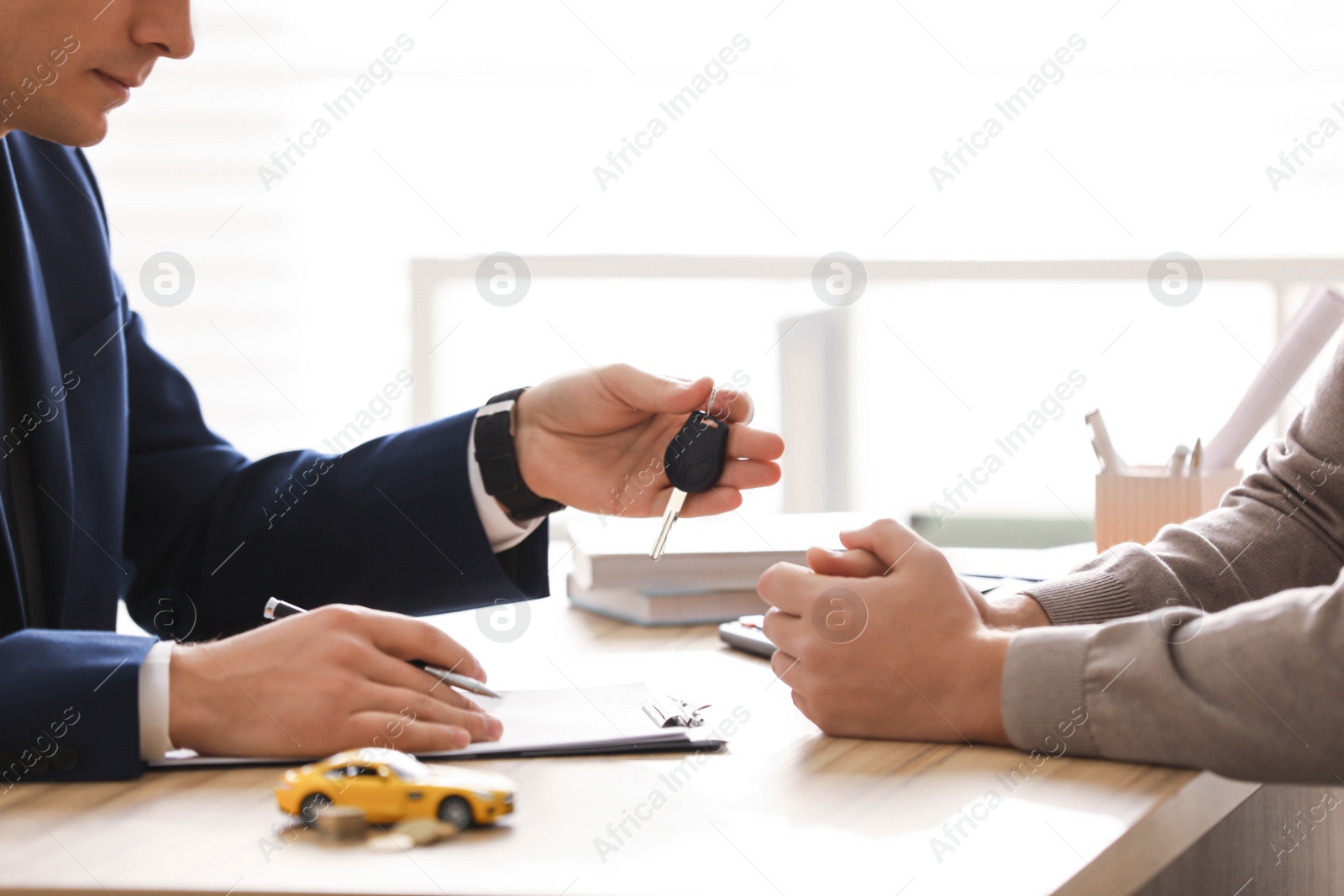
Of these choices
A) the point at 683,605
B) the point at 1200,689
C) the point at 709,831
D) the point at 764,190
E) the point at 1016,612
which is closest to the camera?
the point at 709,831

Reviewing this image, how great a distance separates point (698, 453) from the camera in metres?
0.94

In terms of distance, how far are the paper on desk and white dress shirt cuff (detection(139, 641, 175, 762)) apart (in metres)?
0.01

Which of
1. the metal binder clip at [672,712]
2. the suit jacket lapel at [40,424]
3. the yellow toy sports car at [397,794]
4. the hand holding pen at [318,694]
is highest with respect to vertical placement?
the metal binder clip at [672,712]

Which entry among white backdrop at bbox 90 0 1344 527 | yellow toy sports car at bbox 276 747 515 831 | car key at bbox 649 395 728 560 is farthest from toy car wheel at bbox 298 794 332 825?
white backdrop at bbox 90 0 1344 527

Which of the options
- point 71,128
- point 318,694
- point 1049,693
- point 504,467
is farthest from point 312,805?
point 71,128

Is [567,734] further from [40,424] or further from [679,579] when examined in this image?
[40,424]

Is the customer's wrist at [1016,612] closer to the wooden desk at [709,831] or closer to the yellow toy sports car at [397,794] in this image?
the wooden desk at [709,831]

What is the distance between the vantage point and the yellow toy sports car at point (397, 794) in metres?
0.57

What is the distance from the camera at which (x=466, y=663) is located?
0.77m

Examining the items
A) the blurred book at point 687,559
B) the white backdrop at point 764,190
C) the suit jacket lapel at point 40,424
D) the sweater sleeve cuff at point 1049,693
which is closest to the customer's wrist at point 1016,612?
the sweater sleeve cuff at point 1049,693

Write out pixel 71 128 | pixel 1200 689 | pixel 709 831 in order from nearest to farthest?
pixel 709 831, pixel 1200 689, pixel 71 128

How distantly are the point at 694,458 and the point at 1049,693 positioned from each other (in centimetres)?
35

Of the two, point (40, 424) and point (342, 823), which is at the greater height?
point (342, 823)

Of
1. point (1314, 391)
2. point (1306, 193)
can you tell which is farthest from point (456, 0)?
point (1314, 391)
